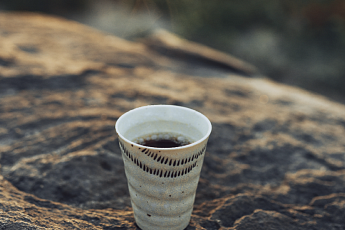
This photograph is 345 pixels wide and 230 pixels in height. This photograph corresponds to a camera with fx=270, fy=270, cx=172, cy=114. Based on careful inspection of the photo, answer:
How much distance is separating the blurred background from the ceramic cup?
16.6 ft

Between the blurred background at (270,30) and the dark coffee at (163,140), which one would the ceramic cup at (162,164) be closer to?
the dark coffee at (163,140)

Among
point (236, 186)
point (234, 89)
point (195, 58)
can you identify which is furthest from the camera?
point (195, 58)

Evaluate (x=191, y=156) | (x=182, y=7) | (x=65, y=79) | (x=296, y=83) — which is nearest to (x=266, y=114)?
(x=191, y=156)

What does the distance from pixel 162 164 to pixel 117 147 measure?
1079 mm

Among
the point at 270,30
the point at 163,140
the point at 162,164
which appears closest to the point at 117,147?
the point at 163,140

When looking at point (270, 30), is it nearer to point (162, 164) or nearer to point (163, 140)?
point (163, 140)

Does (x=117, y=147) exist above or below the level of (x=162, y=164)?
below

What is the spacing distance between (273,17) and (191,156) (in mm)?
6922

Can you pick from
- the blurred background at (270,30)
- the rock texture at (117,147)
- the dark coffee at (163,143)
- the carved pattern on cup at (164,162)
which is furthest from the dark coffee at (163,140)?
the blurred background at (270,30)

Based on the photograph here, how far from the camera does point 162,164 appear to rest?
1.18 metres

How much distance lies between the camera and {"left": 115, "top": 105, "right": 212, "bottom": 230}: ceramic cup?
1189 mm

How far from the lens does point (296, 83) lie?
6.49 m

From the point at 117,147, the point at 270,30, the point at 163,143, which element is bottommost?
the point at 117,147

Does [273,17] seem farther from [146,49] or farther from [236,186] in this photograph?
[236,186]
